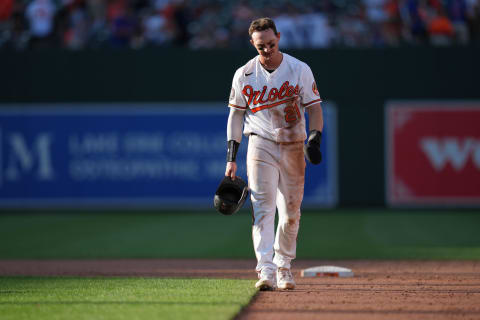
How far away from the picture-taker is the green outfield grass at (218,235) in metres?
11.2

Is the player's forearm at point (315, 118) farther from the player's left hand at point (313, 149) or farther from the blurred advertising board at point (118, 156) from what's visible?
the blurred advertising board at point (118, 156)

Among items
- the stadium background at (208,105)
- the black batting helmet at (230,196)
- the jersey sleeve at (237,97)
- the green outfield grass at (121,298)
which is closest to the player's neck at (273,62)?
the jersey sleeve at (237,97)

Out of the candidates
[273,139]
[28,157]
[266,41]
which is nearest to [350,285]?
[273,139]

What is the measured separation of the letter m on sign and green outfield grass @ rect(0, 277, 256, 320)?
30.7ft

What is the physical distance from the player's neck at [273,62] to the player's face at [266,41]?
0.25 feet

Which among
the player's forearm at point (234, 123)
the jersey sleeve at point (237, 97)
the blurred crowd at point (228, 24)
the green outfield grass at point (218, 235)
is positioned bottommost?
the green outfield grass at point (218, 235)

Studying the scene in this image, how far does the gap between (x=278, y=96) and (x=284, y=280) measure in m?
1.60

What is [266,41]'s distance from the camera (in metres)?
7.00

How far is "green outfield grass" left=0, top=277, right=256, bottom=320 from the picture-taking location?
229 inches

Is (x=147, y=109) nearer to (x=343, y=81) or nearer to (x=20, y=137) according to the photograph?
(x=20, y=137)

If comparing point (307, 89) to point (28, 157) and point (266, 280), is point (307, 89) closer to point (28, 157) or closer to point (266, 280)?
point (266, 280)

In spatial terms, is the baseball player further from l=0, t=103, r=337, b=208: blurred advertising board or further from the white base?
l=0, t=103, r=337, b=208: blurred advertising board

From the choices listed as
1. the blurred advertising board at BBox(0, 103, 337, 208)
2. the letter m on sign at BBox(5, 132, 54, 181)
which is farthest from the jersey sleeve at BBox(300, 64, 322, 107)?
the letter m on sign at BBox(5, 132, 54, 181)

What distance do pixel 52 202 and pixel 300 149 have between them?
11283 millimetres
